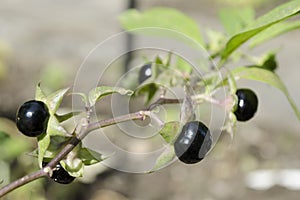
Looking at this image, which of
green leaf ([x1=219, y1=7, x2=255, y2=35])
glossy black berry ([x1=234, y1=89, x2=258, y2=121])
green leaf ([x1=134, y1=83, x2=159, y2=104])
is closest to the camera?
glossy black berry ([x1=234, y1=89, x2=258, y2=121])

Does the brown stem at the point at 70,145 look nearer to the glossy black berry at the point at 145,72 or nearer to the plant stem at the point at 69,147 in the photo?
the plant stem at the point at 69,147

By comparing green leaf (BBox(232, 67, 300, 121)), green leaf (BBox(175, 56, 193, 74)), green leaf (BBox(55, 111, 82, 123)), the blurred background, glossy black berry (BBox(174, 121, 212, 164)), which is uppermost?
green leaf (BBox(232, 67, 300, 121))

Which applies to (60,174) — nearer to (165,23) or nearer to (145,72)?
(145,72)

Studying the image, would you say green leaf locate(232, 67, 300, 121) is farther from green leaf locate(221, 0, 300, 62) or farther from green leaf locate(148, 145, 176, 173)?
green leaf locate(148, 145, 176, 173)

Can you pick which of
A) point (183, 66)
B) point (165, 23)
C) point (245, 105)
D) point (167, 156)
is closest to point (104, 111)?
point (165, 23)

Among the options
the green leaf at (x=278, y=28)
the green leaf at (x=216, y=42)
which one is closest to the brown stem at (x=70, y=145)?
the green leaf at (x=278, y=28)


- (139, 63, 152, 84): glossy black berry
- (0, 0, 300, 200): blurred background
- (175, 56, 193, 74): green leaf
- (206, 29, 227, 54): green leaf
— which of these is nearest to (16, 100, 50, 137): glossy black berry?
(139, 63, 152, 84): glossy black berry
